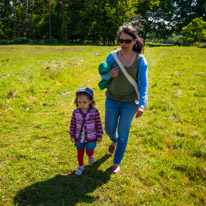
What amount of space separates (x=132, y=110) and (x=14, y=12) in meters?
55.9

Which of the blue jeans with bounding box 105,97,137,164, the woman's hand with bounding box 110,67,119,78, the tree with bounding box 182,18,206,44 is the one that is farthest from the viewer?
the tree with bounding box 182,18,206,44

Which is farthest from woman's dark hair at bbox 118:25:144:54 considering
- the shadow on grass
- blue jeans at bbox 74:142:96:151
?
the shadow on grass

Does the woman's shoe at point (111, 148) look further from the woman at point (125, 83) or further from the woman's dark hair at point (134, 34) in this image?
the woman's dark hair at point (134, 34)

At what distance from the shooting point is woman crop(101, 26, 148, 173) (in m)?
3.04

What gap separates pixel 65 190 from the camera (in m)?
3.15

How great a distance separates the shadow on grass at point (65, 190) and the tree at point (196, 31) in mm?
42630

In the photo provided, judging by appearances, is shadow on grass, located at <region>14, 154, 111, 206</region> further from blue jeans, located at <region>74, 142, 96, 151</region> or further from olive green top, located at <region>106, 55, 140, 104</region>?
olive green top, located at <region>106, 55, 140, 104</region>

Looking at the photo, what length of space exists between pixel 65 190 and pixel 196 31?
44.1 m

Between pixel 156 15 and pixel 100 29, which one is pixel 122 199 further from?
pixel 156 15

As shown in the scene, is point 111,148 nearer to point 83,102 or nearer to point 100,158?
point 100,158

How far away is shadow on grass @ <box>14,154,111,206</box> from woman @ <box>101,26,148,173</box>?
445mm

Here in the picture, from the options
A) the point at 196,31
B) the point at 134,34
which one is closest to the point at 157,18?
the point at 196,31

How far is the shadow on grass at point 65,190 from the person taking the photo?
2.95 meters

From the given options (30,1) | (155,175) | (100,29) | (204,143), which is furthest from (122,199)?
(30,1)
